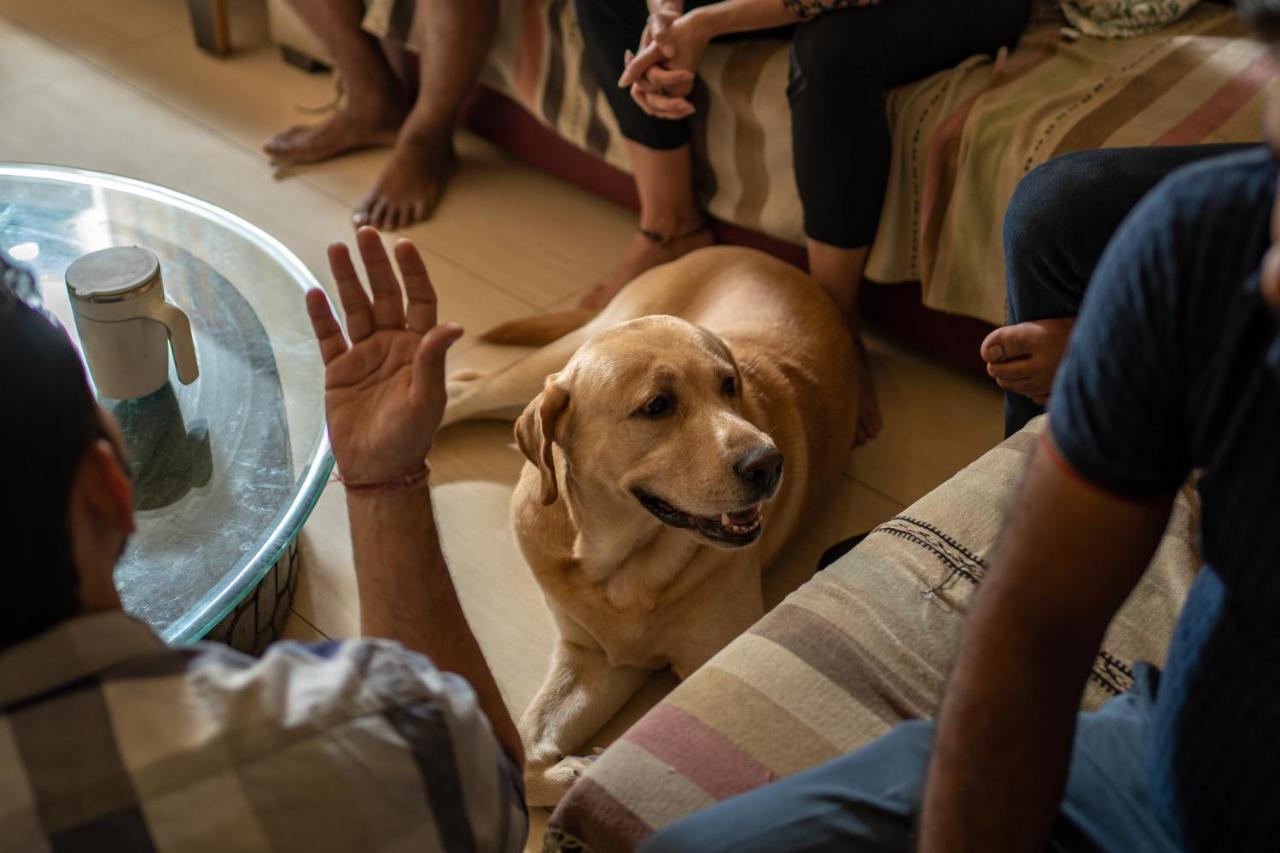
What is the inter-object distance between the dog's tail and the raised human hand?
1.09 meters

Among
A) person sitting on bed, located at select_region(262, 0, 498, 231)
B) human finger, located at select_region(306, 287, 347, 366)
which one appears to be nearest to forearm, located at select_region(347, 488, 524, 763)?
human finger, located at select_region(306, 287, 347, 366)

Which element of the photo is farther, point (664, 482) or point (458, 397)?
point (458, 397)

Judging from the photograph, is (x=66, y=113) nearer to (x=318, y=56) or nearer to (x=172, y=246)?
(x=318, y=56)

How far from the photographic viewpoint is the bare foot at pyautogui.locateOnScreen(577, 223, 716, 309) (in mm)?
2357

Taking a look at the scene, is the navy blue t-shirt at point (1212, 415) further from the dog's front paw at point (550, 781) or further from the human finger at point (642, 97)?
the human finger at point (642, 97)

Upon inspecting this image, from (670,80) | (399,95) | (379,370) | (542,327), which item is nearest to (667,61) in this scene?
(670,80)

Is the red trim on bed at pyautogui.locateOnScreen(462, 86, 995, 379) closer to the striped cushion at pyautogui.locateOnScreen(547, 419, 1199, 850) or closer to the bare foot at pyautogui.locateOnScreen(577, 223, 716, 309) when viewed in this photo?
the bare foot at pyautogui.locateOnScreen(577, 223, 716, 309)

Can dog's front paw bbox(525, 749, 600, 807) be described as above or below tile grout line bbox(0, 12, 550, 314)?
below

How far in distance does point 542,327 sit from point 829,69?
676 millimetres

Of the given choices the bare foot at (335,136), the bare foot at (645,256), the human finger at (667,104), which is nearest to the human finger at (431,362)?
the human finger at (667,104)

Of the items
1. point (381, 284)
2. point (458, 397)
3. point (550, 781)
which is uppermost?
point (381, 284)

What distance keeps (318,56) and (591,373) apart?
6.56ft

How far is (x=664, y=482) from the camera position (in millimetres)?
1500

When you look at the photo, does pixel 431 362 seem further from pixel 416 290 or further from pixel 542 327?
pixel 542 327
